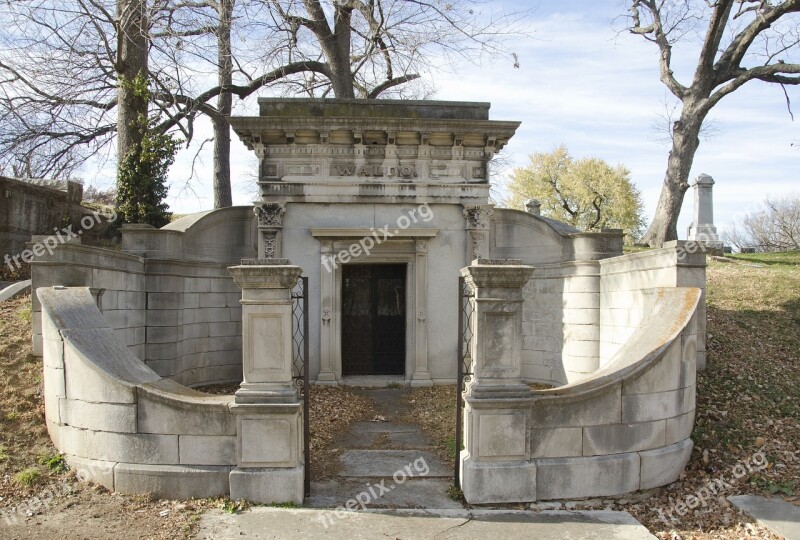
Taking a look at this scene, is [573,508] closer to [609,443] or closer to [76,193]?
[609,443]

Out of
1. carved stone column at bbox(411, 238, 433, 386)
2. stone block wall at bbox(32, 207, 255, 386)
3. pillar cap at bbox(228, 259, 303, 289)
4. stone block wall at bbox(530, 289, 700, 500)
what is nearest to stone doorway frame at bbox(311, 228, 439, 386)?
carved stone column at bbox(411, 238, 433, 386)

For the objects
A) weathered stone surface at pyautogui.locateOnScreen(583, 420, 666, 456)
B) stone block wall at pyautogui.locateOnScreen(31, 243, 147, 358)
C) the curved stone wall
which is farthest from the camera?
stone block wall at pyautogui.locateOnScreen(31, 243, 147, 358)

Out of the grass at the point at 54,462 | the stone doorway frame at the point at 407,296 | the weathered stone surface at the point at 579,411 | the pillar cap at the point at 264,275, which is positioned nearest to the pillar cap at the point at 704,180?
the stone doorway frame at the point at 407,296

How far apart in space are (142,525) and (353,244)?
6.85 meters

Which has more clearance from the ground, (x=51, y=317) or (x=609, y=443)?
(x=51, y=317)

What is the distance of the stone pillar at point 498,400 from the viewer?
18.8ft

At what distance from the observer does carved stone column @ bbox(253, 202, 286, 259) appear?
11.2m

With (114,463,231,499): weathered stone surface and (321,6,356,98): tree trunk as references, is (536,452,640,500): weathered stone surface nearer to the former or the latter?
(114,463,231,499): weathered stone surface

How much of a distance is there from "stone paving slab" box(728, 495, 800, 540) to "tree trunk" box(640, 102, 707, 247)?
14.4 meters

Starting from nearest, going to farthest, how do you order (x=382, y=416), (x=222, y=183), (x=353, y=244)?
1. (x=382, y=416)
2. (x=353, y=244)
3. (x=222, y=183)

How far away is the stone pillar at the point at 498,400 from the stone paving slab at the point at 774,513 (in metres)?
2.07

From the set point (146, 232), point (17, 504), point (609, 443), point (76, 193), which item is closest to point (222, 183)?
point (76, 193)

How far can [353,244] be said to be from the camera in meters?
11.4

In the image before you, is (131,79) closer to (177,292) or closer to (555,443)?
(177,292)
